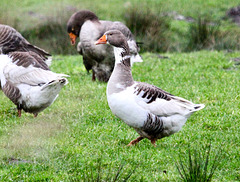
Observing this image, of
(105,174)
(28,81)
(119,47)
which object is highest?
(119,47)

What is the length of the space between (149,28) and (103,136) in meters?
9.36

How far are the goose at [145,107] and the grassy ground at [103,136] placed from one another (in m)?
0.36

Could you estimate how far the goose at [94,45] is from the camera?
954 centimetres

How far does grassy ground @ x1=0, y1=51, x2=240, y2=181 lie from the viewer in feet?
16.7

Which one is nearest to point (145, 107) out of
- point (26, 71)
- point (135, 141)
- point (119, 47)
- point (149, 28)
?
point (135, 141)

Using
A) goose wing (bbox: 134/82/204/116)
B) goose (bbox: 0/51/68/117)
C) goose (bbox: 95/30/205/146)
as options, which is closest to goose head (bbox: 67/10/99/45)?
goose (bbox: 0/51/68/117)

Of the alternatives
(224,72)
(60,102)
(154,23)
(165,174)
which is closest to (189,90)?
(224,72)

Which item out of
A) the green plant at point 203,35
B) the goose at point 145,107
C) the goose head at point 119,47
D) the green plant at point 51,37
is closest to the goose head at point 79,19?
the goose head at point 119,47

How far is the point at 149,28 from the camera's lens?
49.4 feet

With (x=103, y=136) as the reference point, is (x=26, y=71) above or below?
above

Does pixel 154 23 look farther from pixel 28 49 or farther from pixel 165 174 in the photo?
pixel 165 174

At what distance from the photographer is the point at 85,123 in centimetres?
696

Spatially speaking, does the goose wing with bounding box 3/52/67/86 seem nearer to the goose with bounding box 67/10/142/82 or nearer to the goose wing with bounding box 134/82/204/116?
the goose wing with bounding box 134/82/204/116

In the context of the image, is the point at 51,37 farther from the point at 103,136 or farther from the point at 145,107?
the point at 145,107
